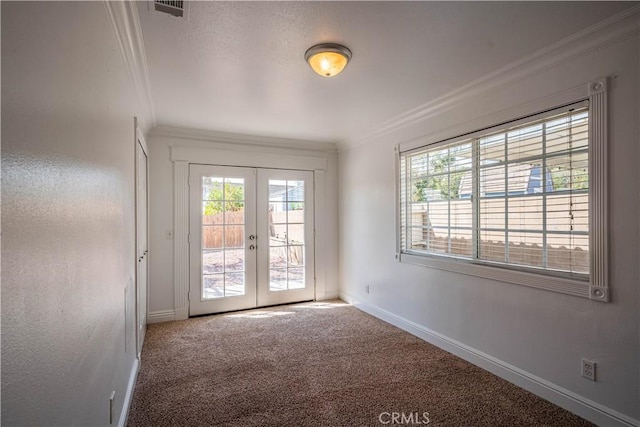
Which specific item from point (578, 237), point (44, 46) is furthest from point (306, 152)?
point (44, 46)

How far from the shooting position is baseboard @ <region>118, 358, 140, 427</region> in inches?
78.0

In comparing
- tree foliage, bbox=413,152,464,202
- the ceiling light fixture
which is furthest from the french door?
the ceiling light fixture

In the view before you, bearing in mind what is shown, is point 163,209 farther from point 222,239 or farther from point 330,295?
point 330,295

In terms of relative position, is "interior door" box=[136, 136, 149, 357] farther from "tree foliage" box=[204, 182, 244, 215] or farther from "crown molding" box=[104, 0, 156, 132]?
"tree foliage" box=[204, 182, 244, 215]

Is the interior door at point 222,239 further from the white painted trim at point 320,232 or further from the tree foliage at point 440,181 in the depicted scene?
the tree foliage at point 440,181

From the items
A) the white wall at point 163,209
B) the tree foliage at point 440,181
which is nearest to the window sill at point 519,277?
the tree foliage at point 440,181

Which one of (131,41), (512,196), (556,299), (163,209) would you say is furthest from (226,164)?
(556,299)

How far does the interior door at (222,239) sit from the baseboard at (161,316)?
0.75ft

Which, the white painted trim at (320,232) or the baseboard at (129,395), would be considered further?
the white painted trim at (320,232)

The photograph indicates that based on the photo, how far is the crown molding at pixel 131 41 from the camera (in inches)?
65.5

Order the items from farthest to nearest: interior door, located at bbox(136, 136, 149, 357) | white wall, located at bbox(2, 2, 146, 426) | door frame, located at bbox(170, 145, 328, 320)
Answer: door frame, located at bbox(170, 145, 328, 320) → interior door, located at bbox(136, 136, 149, 357) → white wall, located at bbox(2, 2, 146, 426)

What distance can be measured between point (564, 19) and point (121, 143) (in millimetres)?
2786

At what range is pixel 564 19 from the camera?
1854 mm

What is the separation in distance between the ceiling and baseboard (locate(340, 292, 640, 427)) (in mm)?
2336
